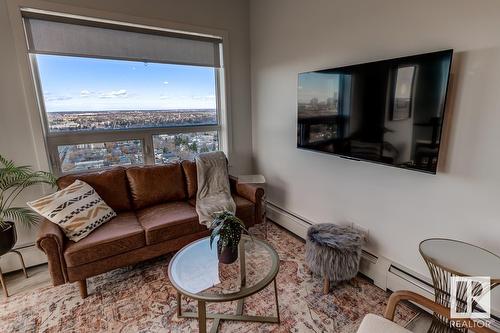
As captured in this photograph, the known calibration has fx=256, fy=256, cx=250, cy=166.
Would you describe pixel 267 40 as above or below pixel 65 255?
above

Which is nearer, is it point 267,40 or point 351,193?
point 351,193

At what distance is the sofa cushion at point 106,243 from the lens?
1847 millimetres

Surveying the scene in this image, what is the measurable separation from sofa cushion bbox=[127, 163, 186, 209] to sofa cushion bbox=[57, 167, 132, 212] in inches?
2.7

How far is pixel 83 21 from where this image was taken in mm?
2377

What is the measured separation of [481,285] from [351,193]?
109 cm

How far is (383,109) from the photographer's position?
1.77 m

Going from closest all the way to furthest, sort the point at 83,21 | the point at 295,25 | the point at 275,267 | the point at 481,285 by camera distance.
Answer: the point at 481,285, the point at 275,267, the point at 83,21, the point at 295,25

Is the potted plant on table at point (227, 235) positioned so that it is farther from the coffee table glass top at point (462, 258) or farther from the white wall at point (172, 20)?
the white wall at point (172, 20)

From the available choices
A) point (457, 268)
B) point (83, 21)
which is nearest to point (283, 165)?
point (457, 268)

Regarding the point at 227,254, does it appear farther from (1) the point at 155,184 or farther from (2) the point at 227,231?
(1) the point at 155,184

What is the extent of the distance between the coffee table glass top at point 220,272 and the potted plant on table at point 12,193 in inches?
55.5

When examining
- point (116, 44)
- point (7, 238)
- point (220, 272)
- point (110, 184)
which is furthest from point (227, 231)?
point (116, 44)

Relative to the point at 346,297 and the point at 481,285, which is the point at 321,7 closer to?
the point at 481,285

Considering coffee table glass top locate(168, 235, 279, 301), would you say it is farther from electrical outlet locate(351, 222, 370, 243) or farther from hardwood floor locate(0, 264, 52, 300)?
hardwood floor locate(0, 264, 52, 300)
